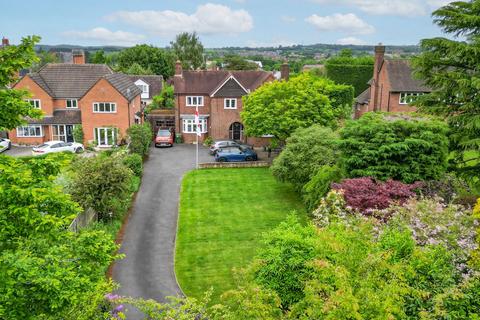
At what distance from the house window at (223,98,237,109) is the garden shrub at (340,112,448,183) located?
91.7 feet

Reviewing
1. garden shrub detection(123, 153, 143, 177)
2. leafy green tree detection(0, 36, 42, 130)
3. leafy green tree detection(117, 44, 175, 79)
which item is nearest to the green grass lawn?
garden shrub detection(123, 153, 143, 177)

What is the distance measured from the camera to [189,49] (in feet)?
335

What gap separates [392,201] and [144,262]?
12.3m

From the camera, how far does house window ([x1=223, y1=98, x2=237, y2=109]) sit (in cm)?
5056

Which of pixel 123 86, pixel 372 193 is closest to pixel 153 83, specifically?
pixel 123 86

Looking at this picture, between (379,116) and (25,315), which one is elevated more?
(379,116)

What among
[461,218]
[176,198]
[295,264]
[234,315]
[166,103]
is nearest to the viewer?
[234,315]

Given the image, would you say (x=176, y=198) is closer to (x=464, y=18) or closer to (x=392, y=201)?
(x=392, y=201)

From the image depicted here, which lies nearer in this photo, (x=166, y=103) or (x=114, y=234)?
(x=114, y=234)

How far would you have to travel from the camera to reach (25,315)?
1002cm

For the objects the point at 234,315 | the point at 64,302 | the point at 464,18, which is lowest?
the point at 234,315

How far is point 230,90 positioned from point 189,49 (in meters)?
55.7

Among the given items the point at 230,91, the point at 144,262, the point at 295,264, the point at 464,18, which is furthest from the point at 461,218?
the point at 230,91

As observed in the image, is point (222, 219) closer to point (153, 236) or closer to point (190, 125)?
point (153, 236)
